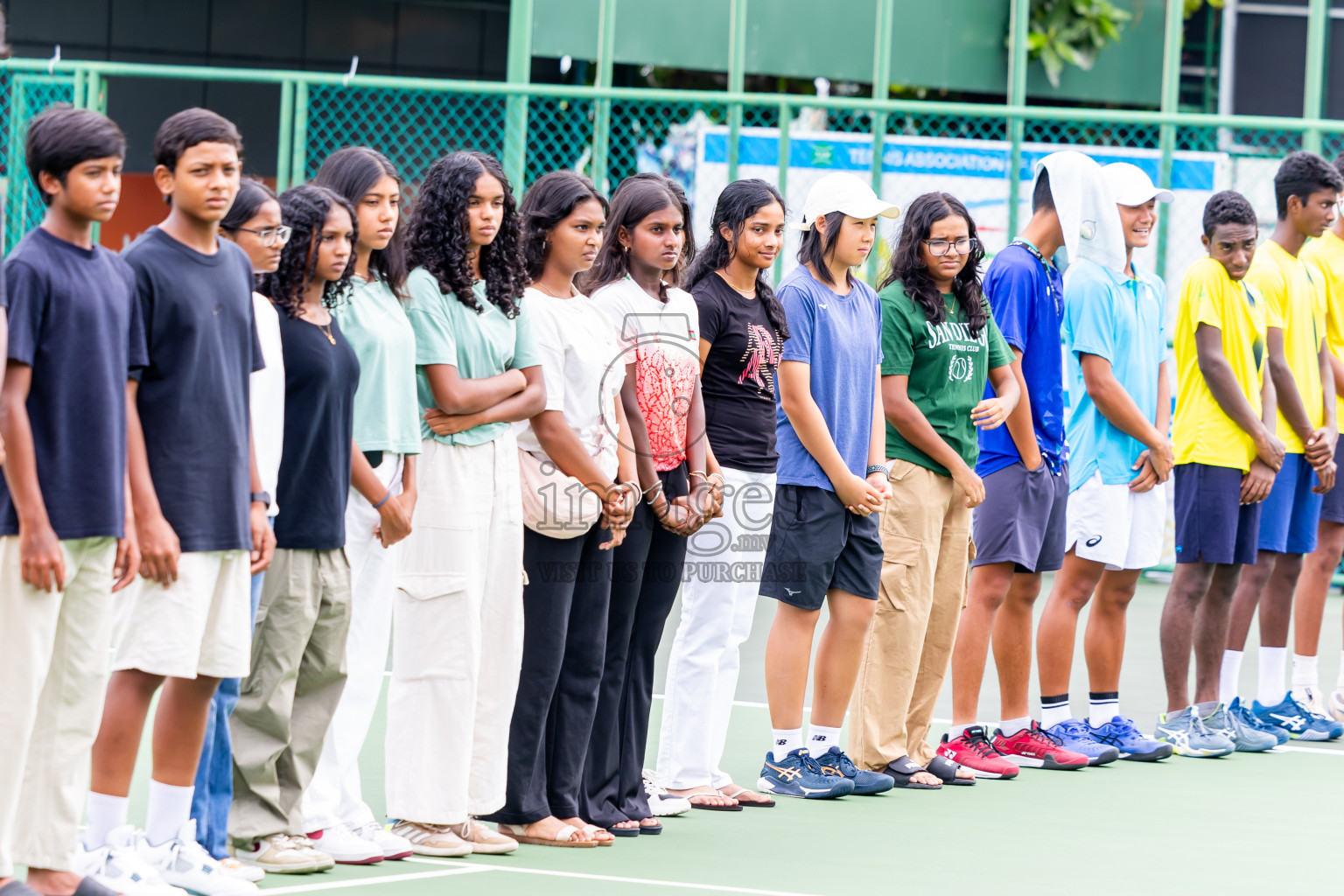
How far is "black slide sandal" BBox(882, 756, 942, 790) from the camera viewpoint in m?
6.83

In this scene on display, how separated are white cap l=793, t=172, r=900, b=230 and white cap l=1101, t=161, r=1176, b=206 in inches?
52.6

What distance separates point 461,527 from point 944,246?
247 centimetres

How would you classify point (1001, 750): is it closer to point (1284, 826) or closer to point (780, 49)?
point (1284, 826)

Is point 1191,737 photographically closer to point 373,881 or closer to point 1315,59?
point 373,881

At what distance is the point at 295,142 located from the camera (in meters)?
11.6

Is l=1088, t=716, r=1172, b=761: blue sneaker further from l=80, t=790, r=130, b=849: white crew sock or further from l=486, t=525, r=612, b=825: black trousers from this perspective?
l=80, t=790, r=130, b=849: white crew sock

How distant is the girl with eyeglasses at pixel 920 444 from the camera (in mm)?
6805

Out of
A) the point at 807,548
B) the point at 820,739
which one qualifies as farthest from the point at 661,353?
the point at 820,739

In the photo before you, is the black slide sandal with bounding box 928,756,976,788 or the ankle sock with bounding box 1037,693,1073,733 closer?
the black slide sandal with bounding box 928,756,976,788

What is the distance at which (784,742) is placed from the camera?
667 centimetres

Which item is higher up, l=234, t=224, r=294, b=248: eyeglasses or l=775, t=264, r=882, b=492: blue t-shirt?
l=234, t=224, r=294, b=248: eyeglasses

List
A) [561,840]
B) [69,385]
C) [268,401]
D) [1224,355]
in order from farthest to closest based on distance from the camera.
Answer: [1224,355] → [561,840] → [268,401] → [69,385]

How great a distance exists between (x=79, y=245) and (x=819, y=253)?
10.1 ft

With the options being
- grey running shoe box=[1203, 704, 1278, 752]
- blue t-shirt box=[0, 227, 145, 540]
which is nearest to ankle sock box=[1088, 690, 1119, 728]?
grey running shoe box=[1203, 704, 1278, 752]
